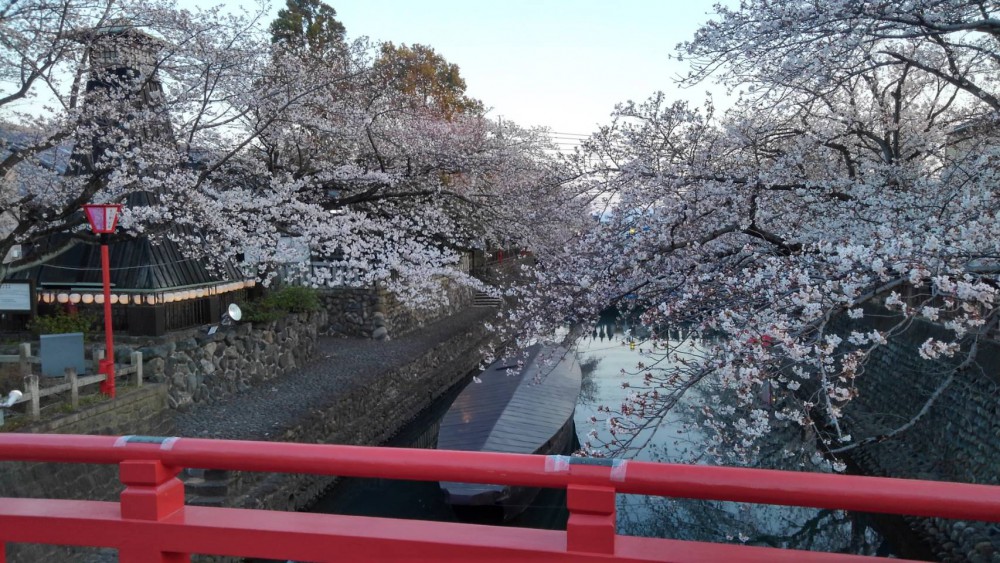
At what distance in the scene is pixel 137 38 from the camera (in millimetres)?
8047

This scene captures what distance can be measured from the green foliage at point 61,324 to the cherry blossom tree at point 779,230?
7132mm

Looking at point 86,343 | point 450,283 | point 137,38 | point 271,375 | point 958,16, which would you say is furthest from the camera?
point 450,283

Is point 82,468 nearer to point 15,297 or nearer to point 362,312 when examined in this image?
point 15,297

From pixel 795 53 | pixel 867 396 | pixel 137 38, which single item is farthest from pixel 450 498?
pixel 867 396

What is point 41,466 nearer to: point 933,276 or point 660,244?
point 660,244

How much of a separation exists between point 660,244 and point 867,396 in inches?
354

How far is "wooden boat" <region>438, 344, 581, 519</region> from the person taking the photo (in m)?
8.39

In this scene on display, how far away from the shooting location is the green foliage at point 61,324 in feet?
30.3

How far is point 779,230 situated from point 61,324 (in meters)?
9.56

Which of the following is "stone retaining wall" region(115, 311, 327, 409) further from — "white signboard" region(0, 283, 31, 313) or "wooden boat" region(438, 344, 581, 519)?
"wooden boat" region(438, 344, 581, 519)

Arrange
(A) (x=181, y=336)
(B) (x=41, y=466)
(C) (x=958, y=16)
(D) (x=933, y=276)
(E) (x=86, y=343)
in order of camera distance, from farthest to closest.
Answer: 1. (A) (x=181, y=336)
2. (E) (x=86, y=343)
3. (B) (x=41, y=466)
4. (C) (x=958, y=16)
5. (D) (x=933, y=276)

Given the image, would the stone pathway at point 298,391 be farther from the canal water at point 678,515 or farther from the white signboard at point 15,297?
the white signboard at point 15,297

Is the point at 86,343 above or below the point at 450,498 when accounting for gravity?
above

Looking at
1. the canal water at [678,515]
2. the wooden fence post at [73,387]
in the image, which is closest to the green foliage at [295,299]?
the canal water at [678,515]
